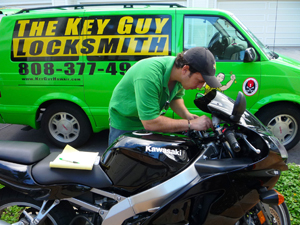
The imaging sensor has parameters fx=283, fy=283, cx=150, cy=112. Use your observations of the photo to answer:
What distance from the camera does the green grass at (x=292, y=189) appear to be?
A: 107 inches

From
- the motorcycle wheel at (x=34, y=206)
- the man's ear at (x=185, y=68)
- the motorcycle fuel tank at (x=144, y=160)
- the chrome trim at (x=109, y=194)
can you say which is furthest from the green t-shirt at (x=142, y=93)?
the motorcycle wheel at (x=34, y=206)

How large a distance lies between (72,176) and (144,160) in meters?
0.51

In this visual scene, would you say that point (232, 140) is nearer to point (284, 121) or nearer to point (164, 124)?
point (164, 124)

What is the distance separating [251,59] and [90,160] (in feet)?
9.20

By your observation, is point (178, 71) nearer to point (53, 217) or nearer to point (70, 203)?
point (70, 203)

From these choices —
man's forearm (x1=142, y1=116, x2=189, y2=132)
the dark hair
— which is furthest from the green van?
man's forearm (x1=142, y1=116, x2=189, y2=132)

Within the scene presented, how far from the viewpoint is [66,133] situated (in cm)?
451

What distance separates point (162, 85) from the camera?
83.8 inches

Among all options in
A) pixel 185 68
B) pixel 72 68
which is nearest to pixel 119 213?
pixel 185 68

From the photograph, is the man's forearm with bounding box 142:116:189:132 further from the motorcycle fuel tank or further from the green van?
the green van

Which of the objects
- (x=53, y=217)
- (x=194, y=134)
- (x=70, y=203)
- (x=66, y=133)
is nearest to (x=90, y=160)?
(x=70, y=203)

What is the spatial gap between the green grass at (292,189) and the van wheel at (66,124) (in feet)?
9.24

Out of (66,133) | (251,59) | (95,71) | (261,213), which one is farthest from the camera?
(66,133)

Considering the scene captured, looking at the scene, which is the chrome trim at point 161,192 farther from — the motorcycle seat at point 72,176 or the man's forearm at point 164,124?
the man's forearm at point 164,124
